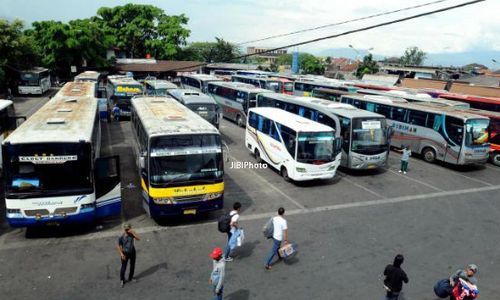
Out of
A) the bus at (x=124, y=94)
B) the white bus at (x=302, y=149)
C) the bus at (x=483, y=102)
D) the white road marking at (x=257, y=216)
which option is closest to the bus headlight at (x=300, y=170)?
the white bus at (x=302, y=149)

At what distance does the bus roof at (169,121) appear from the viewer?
11.2 metres

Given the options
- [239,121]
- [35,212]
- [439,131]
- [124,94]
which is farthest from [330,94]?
[35,212]

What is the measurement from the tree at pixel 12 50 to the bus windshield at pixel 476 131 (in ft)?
126

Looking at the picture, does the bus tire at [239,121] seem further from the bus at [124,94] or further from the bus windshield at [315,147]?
the bus windshield at [315,147]

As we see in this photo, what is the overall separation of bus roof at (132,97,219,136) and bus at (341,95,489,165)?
1283cm

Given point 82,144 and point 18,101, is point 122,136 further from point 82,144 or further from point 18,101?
point 18,101

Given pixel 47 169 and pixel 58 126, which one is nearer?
pixel 47 169

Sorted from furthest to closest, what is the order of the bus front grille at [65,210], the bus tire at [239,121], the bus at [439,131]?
the bus tire at [239,121], the bus at [439,131], the bus front grille at [65,210]

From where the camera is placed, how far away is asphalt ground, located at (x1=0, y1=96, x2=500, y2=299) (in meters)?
8.45

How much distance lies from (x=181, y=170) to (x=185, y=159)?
1.09ft

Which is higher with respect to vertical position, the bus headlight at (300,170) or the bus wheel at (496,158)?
the bus headlight at (300,170)

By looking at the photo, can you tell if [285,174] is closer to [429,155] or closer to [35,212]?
[429,155]

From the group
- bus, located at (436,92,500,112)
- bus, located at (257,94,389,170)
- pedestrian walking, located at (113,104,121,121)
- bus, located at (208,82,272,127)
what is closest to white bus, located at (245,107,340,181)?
bus, located at (257,94,389,170)

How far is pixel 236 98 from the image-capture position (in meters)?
29.2
